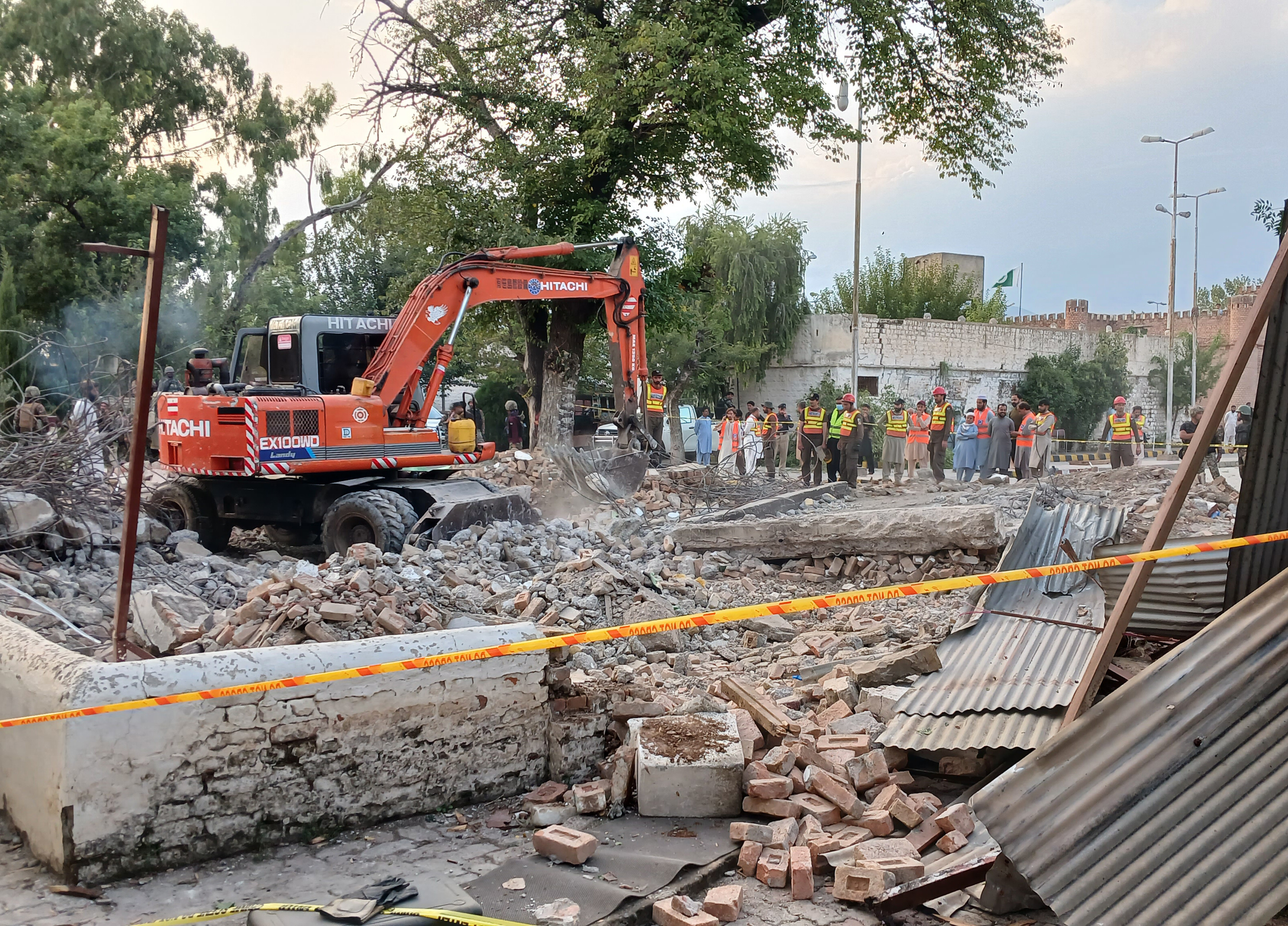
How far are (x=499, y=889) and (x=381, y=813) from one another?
0.76m

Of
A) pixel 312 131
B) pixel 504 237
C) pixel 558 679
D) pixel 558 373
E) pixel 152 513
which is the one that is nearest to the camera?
pixel 558 679

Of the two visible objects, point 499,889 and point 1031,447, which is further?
point 1031,447

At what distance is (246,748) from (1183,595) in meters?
4.27

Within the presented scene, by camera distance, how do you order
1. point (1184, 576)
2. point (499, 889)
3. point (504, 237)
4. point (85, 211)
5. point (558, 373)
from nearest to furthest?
point (499, 889) → point (1184, 576) → point (504, 237) → point (558, 373) → point (85, 211)

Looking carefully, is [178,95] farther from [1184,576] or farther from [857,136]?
[1184,576]

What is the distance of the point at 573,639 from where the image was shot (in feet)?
12.0

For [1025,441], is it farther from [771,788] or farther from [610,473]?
[771,788]

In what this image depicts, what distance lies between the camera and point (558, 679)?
436cm

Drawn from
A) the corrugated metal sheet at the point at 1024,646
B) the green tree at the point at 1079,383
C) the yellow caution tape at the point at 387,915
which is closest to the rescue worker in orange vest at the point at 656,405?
the corrugated metal sheet at the point at 1024,646

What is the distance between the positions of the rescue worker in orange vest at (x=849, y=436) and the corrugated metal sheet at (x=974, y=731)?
12737 millimetres

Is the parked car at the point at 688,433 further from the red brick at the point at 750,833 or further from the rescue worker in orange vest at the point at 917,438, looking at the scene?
the red brick at the point at 750,833

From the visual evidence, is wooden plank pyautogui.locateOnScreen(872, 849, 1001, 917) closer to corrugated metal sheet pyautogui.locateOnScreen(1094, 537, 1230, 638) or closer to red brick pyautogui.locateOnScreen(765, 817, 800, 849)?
red brick pyautogui.locateOnScreen(765, 817, 800, 849)

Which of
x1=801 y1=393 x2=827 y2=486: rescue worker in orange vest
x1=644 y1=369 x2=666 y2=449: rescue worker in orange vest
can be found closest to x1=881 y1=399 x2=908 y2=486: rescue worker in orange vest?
x1=801 y1=393 x2=827 y2=486: rescue worker in orange vest

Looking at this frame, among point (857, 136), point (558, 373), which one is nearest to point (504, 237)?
point (558, 373)
